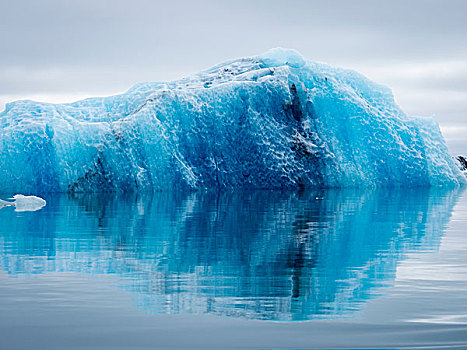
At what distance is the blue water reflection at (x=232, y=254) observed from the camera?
6574 mm

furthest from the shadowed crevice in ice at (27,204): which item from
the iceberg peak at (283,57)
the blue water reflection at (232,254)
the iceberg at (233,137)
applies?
the iceberg peak at (283,57)

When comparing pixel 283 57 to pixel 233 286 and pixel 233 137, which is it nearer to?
pixel 233 137

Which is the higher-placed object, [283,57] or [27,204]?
[283,57]

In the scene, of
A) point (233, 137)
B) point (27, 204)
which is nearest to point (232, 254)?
point (27, 204)

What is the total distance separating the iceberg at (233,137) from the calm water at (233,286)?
68.9 ft

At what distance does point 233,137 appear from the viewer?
38125 mm

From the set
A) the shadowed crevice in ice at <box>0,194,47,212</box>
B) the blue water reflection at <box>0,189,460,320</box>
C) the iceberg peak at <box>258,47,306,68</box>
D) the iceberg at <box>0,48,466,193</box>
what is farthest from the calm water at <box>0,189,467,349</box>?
the iceberg peak at <box>258,47,306,68</box>

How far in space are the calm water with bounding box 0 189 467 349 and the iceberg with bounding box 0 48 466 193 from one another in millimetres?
20987

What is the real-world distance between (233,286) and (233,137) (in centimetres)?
3107

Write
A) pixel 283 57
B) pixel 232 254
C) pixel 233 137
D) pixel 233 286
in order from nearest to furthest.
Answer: pixel 233 286
pixel 232 254
pixel 233 137
pixel 283 57

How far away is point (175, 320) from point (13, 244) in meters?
6.51

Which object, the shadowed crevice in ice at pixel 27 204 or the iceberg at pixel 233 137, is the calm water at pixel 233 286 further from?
the iceberg at pixel 233 137

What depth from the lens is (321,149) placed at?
127 ft

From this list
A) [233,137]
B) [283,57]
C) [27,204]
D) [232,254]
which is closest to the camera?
[232,254]
